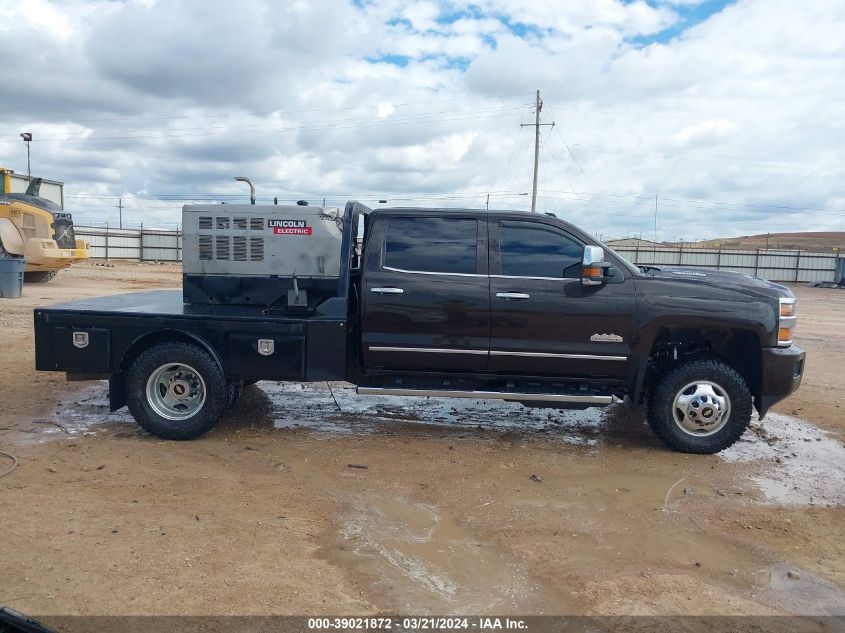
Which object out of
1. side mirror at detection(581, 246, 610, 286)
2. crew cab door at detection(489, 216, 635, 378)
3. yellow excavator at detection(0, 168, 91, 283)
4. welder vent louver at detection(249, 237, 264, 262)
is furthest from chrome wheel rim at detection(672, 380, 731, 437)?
yellow excavator at detection(0, 168, 91, 283)

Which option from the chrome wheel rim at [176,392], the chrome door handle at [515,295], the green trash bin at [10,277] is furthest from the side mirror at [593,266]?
the green trash bin at [10,277]

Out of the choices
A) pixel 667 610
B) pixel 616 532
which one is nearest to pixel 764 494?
pixel 616 532

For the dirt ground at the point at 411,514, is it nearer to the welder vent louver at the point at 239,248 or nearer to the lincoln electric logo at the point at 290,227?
the welder vent louver at the point at 239,248

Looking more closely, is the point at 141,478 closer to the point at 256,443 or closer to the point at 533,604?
the point at 256,443

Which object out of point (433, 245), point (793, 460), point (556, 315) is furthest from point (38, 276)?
point (793, 460)

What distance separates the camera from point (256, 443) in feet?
19.9

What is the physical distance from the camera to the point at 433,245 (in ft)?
19.7

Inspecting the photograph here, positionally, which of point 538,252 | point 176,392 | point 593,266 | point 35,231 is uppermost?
point 35,231

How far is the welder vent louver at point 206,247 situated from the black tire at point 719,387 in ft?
13.5

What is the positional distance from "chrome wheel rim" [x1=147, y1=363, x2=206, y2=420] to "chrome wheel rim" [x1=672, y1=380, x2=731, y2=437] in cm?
412

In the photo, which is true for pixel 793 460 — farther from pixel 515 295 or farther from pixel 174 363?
pixel 174 363

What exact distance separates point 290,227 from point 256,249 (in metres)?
0.37

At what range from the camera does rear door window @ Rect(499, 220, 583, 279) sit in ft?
19.3

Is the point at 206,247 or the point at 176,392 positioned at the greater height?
the point at 206,247
